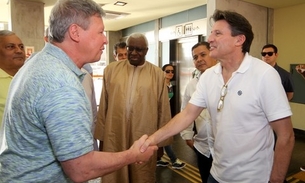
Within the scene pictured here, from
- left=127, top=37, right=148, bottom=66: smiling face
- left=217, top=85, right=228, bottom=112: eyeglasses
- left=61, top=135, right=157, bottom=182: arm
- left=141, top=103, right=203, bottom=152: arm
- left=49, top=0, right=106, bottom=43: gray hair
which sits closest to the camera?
left=61, top=135, right=157, bottom=182: arm

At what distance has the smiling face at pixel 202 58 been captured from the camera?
7.89 ft

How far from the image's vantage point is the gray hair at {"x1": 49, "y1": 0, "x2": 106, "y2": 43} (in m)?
1.05

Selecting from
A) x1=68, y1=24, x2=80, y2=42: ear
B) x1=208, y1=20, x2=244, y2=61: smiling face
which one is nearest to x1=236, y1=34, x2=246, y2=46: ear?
x1=208, y1=20, x2=244, y2=61: smiling face

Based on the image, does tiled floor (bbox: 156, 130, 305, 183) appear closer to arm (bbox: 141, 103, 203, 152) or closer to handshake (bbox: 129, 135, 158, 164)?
arm (bbox: 141, 103, 203, 152)

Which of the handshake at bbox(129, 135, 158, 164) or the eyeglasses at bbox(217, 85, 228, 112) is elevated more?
the eyeglasses at bbox(217, 85, 228, 112)

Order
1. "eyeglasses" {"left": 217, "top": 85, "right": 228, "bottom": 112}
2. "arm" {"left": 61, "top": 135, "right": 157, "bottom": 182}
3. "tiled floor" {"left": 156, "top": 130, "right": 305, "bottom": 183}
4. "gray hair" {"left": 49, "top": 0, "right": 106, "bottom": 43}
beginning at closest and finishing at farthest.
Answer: "arm" {"left": 61, "top": 135, "right": 157, "bottom": 182}, "gray hair" {"left": 49, "top": 0, "right": 106, "bottom": 43}, "eyeglasses" {"left": 217, "top": 85, "right": 228, "bottom": 112}, "tiled floor" {"left": 156, "top": 130, "right": 305, "bottom": 183}

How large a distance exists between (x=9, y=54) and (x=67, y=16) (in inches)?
58.8

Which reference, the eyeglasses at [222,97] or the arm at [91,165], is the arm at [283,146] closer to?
the eyeglasses at [222,97]

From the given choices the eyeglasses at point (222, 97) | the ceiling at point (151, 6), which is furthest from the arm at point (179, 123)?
the ceiling at point (151, 6)

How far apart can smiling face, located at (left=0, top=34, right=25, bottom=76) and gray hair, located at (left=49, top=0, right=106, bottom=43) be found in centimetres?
141

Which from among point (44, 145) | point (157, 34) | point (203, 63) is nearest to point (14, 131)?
point (44, 145)

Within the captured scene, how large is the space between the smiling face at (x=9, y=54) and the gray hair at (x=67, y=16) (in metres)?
1.41

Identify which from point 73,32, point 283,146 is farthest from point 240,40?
point 73,32

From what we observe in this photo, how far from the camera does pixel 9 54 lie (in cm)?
225
